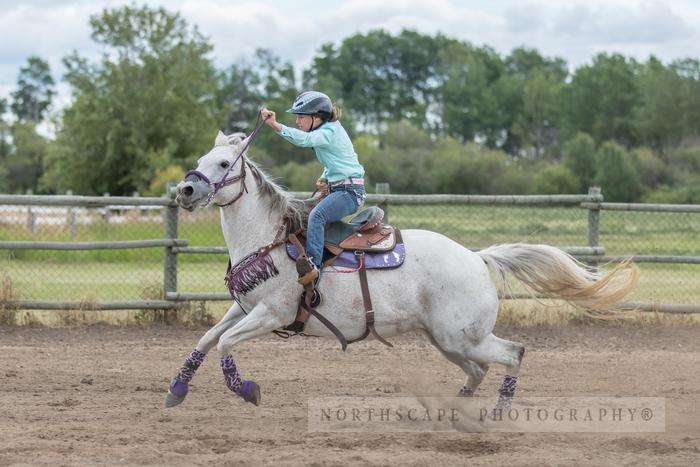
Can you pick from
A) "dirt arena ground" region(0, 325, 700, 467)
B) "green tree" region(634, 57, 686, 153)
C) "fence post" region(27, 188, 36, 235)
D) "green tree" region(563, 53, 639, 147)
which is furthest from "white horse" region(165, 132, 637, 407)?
"green tree" region(563, 53, 639, 147)

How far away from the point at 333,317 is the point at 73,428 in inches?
77.1

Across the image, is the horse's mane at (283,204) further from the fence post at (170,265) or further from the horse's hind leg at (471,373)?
the fence post at (170,265)

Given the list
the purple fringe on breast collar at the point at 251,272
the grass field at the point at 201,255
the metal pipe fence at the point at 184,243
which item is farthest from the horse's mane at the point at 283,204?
the grass field at the point at 201,255

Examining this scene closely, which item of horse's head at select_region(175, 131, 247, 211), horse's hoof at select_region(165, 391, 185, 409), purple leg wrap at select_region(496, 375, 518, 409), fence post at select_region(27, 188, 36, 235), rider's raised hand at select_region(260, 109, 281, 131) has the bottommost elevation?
horse's hoof at select_region(165, 391, 185, 409)

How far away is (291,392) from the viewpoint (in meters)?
8.15

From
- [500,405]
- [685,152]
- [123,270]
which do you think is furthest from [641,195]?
[500,405]

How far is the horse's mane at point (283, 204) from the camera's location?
23.4 feet

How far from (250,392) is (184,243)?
528 cm

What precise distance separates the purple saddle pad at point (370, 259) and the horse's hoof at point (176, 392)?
4.03 ft

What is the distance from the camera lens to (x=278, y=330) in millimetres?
7234

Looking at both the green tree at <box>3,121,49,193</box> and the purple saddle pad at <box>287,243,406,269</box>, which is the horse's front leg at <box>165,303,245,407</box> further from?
the green tree at <box>3,121,49,193</box>

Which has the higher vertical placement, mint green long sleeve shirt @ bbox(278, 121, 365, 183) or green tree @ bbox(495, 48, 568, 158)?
green tree @ bbox(495, 48, 568, 158)

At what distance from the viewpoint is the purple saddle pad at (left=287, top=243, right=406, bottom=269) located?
6.98m

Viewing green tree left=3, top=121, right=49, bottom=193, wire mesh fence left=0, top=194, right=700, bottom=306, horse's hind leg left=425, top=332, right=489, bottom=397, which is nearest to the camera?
horse's hind leg left=425, top=332, right=489, bottom=397
